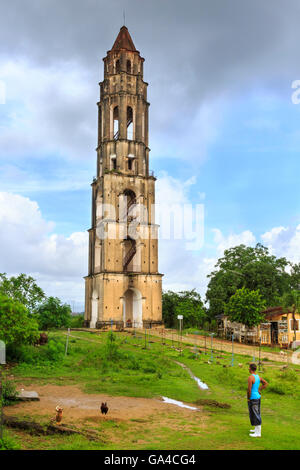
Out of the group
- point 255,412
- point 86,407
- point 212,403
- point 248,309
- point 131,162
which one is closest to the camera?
point 255,412

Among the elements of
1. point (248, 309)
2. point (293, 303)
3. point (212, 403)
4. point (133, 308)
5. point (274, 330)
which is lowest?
point (212, 403)

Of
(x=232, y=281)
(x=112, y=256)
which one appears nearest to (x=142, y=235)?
(x=112, y=256)

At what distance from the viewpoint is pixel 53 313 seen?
34000 mm

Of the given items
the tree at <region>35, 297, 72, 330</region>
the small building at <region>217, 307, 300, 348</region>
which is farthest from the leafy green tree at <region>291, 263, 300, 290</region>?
the tree at <region>35, 297, 72, 330</region>

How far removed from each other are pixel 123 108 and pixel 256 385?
45030mm

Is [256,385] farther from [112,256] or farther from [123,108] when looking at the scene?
[123,108]

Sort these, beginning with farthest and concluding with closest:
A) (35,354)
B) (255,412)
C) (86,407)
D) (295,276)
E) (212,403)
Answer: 1. (295,276)
2. (35,354)
3. (212,403)
4. (86,407)
5. (255,412)

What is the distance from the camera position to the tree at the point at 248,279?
47.4 m

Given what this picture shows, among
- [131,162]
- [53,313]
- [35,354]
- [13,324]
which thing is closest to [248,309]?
[53,313]

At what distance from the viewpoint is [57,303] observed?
34250mm

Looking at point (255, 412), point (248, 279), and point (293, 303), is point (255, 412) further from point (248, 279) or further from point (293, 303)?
point (248, 279)

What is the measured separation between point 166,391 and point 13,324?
25.8 feet

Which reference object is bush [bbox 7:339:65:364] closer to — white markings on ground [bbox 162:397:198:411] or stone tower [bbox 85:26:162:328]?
white markings on ground [bbox 162:397:198:411]

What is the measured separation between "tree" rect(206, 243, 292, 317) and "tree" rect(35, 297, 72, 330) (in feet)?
60.1
